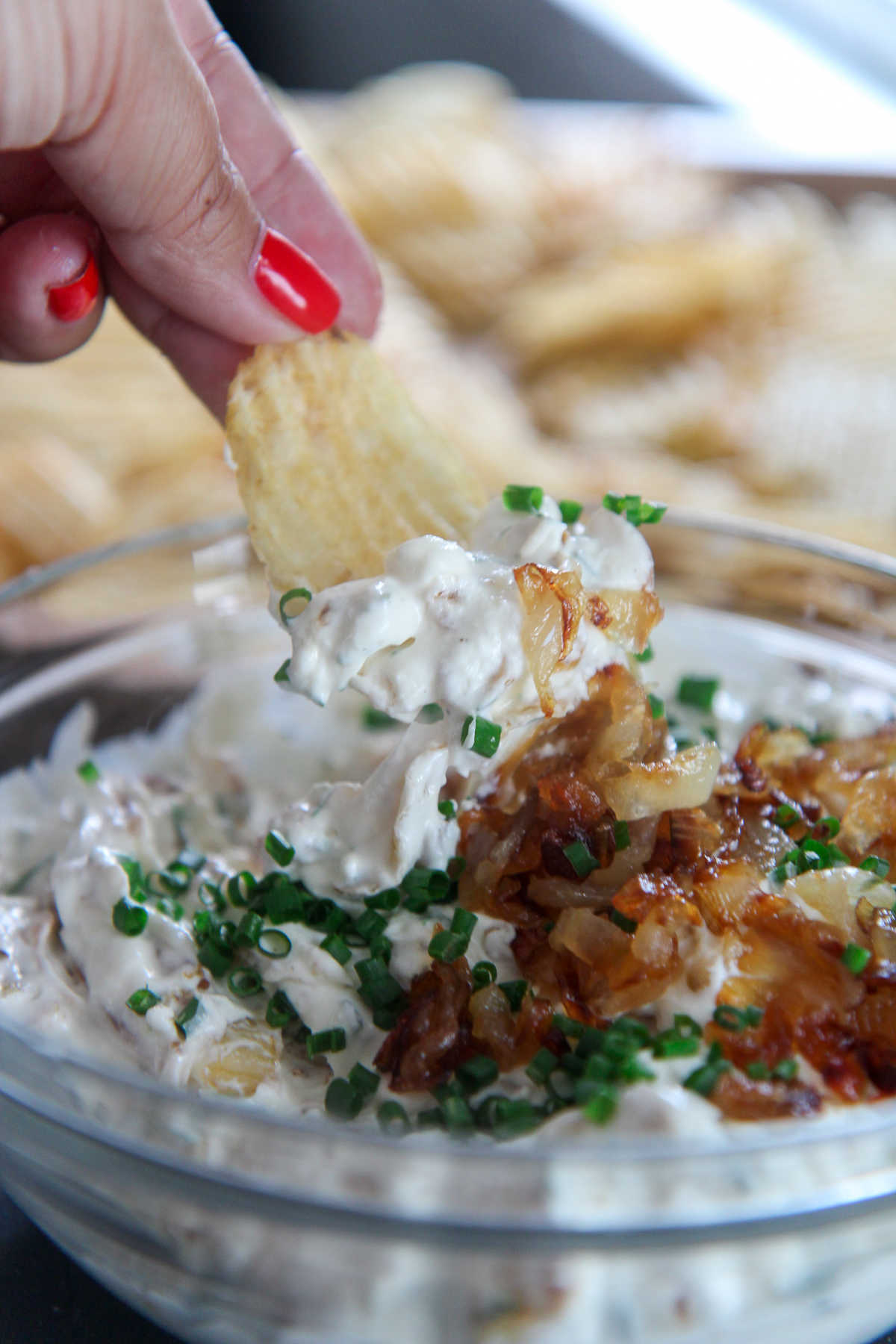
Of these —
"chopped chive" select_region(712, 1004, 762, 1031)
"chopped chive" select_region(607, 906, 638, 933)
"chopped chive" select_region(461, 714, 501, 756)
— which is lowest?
"chopped chive" select_region(607, 906, 638, 933)

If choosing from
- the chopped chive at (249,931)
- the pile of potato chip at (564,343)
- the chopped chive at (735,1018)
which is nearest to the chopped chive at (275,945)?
the chopped chive at (249,931)

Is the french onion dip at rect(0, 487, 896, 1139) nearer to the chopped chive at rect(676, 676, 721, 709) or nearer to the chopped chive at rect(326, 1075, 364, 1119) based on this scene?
the chopped chive at rect(326, 1075, 364, 1119)

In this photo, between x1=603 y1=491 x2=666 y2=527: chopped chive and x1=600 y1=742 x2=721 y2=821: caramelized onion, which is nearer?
x1=600 y1=742 x2=721 y2=821: caramelized onion

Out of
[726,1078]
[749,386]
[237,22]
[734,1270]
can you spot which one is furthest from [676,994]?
[237,22]

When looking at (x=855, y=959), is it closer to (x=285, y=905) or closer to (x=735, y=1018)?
(x=735, y=1018)

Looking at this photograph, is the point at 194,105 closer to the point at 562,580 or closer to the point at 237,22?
the point at 562,580

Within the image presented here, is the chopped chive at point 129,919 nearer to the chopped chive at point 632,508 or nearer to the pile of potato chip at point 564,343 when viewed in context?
the chopped chive at point 632,508

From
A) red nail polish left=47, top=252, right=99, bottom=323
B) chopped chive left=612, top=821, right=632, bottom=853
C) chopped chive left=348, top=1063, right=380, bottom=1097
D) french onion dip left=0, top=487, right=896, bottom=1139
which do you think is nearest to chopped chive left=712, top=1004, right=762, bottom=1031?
french onion dip left=0, top=487, right=896, bottom=1139
